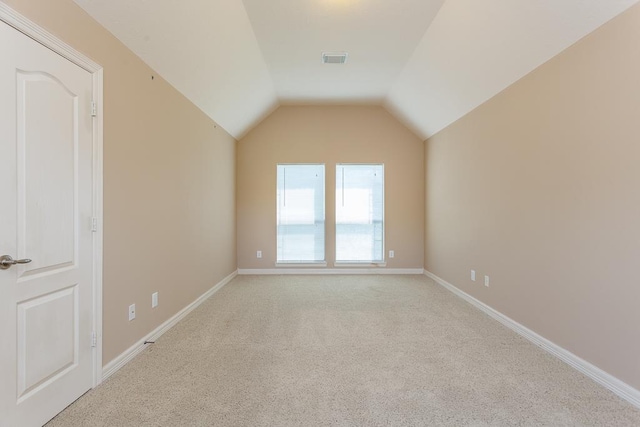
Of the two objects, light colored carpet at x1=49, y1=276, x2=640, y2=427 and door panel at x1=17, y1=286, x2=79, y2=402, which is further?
light colored carpet at x1=49, y1=276, x2=640, y2=427

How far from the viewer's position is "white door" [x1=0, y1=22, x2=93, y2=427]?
1524 mm

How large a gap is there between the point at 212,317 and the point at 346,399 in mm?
2000

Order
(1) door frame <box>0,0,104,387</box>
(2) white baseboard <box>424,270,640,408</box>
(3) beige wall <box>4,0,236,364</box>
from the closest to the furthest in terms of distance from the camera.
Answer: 1. (2) white baseboard <box>424,270,640,408</box>
2. (1) door frame <box>0,0,104,387</box>
3. (3) beige wall <box>4,0,236,364</box>

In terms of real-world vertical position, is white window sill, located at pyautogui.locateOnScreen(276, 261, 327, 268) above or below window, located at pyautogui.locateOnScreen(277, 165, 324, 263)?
below

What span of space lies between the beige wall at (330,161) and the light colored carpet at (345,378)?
228cm

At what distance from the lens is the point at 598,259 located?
86.3 inches

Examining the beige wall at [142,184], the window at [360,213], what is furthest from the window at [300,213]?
the beige wall at [142,184]

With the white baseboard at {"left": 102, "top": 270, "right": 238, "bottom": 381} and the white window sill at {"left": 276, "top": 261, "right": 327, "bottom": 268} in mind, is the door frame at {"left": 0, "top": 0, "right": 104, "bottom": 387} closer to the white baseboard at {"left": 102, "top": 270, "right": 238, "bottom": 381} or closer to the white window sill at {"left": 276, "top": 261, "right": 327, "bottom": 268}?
the white baseboard at {"left": 102, "top": 270, "right": 238, "bottom": 381}

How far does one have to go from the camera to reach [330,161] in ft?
18.9

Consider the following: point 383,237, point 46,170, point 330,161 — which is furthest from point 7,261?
point 383,237

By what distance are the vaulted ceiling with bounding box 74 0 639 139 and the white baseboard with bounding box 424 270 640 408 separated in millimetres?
2334

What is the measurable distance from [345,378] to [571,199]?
2.15m

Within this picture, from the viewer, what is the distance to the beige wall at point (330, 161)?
5734 millimetres

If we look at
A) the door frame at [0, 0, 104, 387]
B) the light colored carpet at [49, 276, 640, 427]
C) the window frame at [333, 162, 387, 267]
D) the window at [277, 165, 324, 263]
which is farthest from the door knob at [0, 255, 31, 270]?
the window frame at [333, 162, 387, 267]
